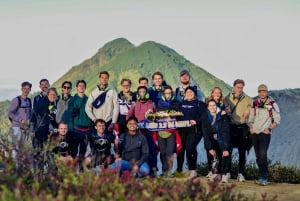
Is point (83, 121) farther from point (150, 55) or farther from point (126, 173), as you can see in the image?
point (150, 55)

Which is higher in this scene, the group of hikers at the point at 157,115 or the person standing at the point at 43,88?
the person standing at the point at 43,88

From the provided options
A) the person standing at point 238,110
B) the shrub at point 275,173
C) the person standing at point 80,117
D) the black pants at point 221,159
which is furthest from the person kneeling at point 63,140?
the shrub at point 275,173

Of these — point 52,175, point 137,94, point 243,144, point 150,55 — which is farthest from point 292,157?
point 150,55

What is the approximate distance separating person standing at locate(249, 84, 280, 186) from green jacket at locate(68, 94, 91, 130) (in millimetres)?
3053

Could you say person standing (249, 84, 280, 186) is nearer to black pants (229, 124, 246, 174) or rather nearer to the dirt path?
black pants (229, 124, 246, 174)

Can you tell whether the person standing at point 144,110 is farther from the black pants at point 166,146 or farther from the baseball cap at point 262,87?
the baseball cap at point 262,87

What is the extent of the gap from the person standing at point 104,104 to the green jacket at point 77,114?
0.42 ft

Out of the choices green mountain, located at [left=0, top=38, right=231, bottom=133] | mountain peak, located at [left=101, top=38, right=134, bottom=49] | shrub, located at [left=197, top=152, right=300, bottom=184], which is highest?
mountain peak, located at [left=101, top=38, right=134, bottom=49]

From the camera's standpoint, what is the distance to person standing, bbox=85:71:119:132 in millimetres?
11395

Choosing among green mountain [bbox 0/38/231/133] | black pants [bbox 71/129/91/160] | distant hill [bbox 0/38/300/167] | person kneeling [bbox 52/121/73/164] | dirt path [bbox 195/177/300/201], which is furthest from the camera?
green mountain [bbox 0/38/231/133]

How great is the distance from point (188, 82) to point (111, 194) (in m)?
6.01

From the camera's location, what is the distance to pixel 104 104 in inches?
451

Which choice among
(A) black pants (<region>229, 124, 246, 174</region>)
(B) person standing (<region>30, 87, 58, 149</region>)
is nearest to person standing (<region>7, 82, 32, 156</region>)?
(B) person standing (<region>30, 87, 58, 149</region>)

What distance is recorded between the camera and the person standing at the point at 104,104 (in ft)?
37.4
